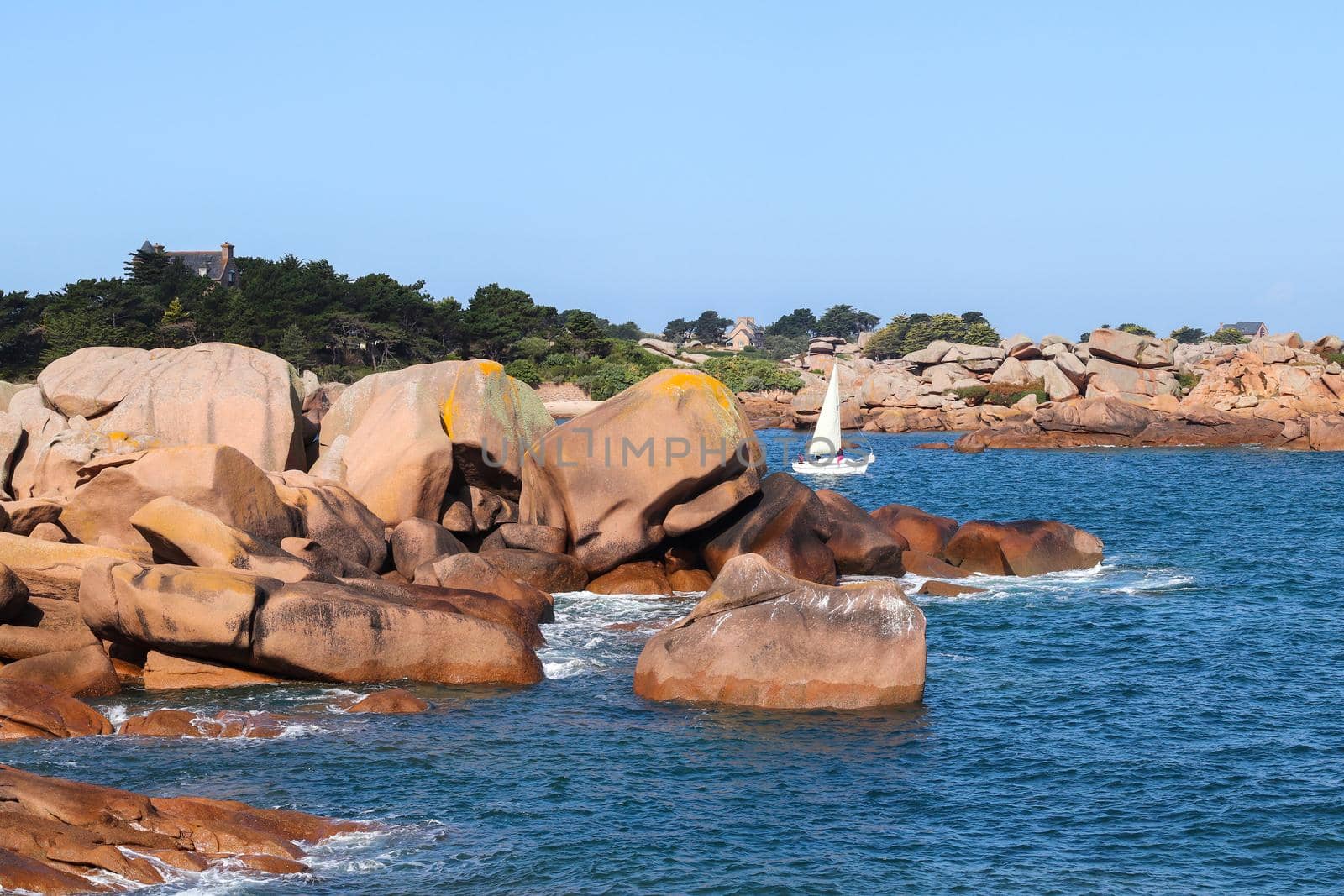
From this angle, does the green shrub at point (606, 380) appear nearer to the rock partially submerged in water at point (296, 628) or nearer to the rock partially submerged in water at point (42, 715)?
the rock partially submerged in water at point (296, 628)

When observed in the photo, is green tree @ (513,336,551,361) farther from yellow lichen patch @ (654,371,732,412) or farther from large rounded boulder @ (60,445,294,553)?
large rounded boulder @ (60,445,294,553)

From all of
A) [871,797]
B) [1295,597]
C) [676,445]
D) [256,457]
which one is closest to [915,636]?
[871,797]

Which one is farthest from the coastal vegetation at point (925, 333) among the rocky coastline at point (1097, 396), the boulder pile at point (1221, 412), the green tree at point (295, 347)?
the green tree at point (295, 347)

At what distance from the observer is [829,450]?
2980 inches

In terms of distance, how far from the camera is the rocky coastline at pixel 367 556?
64.2 ft

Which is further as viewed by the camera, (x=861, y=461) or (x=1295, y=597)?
(x=861, y=461)

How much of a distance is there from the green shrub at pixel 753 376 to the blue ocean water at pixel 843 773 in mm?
106182

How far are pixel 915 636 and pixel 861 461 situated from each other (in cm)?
5338

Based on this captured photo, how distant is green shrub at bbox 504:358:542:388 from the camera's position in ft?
282

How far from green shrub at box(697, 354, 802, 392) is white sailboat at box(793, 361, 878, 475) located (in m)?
56.2

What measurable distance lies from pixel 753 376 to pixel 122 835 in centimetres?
12437

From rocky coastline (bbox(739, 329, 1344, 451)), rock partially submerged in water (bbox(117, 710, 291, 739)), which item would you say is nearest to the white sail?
rocky coastline (bbox(739, 329, 1344, 451))

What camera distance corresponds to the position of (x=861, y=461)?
74625mm

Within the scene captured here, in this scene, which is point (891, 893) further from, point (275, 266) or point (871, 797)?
point (275, 266)
